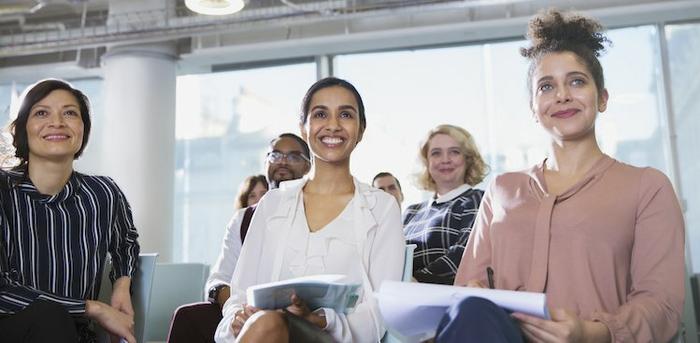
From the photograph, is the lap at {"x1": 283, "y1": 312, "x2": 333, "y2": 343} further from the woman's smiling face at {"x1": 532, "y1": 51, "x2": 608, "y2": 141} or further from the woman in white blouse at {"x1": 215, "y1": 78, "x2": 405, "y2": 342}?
the woman's smiling face at {"x1": 532, "y1": 51, "x2": 608, "y2": 141}

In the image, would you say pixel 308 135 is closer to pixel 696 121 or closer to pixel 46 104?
pixel 46 104

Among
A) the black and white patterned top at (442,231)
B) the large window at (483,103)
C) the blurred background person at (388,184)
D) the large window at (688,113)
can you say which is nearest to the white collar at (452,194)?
the black and white patterned top at (442,231)

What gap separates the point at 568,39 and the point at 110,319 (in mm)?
1557

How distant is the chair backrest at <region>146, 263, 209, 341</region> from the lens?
11.4 feet

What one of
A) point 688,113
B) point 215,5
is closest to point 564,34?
point 215,5

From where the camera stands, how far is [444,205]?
9.99 ft

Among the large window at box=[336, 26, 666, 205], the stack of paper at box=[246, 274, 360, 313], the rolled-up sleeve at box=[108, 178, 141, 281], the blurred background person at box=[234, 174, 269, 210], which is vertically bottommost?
the stack of paper at box=[246, 274, 360, 313]

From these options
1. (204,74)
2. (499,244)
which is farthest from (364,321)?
(204,74)

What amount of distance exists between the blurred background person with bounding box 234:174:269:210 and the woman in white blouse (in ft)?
6.35

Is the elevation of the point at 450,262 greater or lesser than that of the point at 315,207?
lesser

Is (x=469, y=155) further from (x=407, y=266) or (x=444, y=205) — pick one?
(x=407, y=266)

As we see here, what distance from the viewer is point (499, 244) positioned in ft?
5.66

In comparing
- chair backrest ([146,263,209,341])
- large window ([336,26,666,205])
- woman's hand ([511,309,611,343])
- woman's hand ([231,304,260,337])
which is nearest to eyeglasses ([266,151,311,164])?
chair backrest ([146,263,209,341])

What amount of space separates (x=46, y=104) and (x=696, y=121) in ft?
17.1
